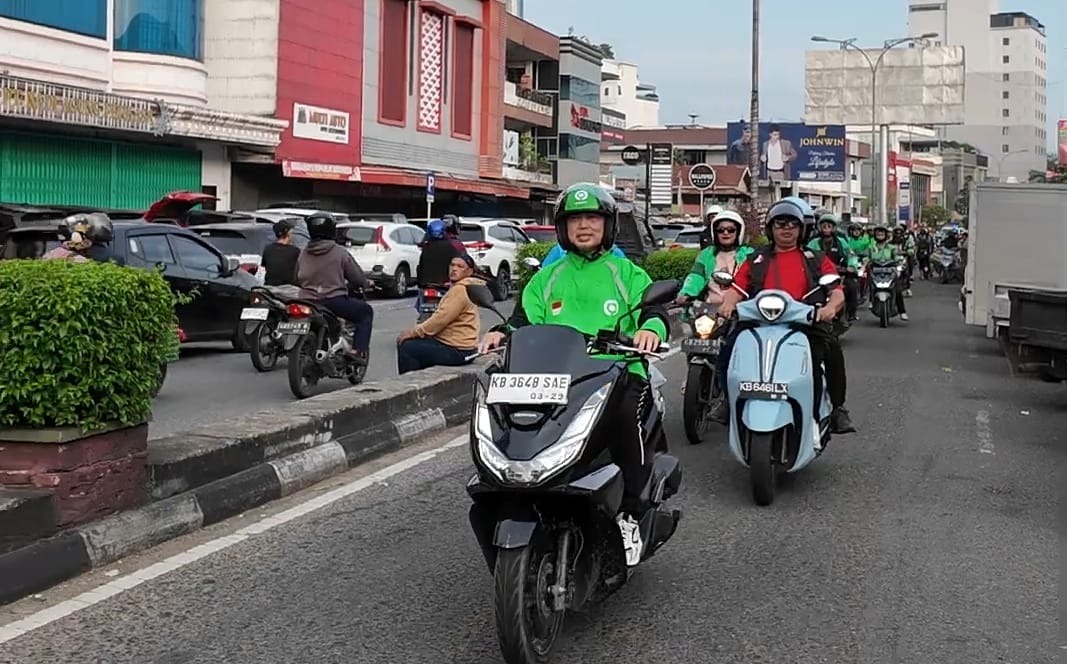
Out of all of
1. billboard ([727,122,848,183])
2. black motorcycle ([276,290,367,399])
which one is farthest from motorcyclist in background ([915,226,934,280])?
black motorcycle ([276,290,367,399])

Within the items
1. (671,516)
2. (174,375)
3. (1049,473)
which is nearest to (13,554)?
(671,516)

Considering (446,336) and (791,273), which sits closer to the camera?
(791,273)

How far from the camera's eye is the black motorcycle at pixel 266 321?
11945 mm

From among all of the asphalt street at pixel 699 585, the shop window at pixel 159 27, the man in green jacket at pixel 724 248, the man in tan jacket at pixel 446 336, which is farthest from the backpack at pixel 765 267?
the shop window at pixel 159 27

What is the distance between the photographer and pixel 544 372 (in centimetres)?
457

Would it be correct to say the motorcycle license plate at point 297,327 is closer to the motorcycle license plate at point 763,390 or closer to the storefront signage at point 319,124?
the motorcycle license plate at point 763,390

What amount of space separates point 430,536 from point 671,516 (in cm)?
165

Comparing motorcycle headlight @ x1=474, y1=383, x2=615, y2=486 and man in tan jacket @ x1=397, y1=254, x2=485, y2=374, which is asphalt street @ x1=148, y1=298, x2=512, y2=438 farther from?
motorcycle headlight @ x1=474, y1=383, x2=615, y2=486

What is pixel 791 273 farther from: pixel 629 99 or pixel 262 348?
pixel 629 99

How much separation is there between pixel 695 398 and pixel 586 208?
176 inches

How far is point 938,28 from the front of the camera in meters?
91.4

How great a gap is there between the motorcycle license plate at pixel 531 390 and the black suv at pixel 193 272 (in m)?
9.25

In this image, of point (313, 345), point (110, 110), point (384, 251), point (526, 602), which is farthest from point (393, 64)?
point (526, 602)

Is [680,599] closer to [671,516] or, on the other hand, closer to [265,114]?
[671,516]
